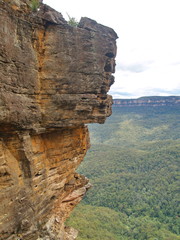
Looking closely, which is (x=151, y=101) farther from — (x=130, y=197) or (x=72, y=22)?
(x=72, y=22)

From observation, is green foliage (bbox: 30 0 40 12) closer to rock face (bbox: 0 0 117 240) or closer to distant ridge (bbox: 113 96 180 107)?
rock face (bbox: 0 0 117 240)

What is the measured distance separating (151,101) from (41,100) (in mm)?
188130

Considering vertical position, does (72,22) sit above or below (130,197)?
above

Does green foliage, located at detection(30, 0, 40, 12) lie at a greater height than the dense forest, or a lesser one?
greater

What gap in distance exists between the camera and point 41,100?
988 centimetres

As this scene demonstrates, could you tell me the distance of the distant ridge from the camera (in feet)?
577

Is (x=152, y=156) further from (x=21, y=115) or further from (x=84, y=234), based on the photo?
(x=21, y=115)

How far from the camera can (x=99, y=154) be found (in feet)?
318

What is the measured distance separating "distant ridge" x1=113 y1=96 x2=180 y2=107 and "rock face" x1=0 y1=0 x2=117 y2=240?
578ft

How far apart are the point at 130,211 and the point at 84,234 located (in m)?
22.5

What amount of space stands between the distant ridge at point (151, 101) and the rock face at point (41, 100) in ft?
578

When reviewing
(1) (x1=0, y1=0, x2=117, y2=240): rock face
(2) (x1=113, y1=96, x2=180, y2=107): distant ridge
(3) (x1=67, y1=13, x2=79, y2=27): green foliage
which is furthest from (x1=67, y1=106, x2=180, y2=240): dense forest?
(2) (x1=113, y1=96, x2=180, y2=107): distant ridge

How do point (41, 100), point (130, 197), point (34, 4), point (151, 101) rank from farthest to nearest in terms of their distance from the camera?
point (151, 101) → point (130, 197) → point (41, 100) → point (34, 4)

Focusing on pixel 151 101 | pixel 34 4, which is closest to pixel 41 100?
pixel 34 4
